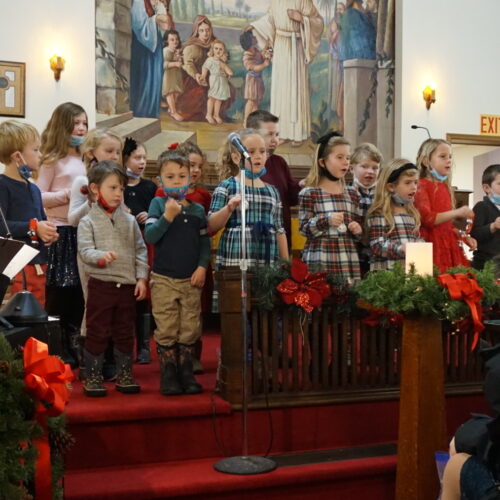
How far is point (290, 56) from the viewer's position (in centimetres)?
867

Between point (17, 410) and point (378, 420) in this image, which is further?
point (378, 420)

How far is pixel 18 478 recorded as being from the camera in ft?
6.43

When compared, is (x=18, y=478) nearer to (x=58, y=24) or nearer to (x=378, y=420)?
(x=378, y=420)

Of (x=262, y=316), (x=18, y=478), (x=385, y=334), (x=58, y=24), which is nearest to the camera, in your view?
(x=18, y=478)

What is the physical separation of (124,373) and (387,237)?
1.73 metres

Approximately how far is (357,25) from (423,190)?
171 inches

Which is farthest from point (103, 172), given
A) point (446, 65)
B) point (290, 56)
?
point (446, 65)

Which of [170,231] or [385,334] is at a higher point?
[170,231]

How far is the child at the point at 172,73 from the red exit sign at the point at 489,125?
369cm

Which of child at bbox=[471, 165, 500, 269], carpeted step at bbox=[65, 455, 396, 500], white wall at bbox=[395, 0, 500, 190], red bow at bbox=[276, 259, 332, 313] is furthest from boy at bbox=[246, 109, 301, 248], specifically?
white wall at bbox=[395, 0, 500, 190]

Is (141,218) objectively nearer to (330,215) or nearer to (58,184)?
(58,184)

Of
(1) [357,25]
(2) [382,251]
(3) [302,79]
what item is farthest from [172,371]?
(1) [357,25]

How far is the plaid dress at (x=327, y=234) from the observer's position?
452 cm

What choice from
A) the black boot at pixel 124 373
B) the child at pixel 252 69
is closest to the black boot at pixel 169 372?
the black boot at pixel 124 373
